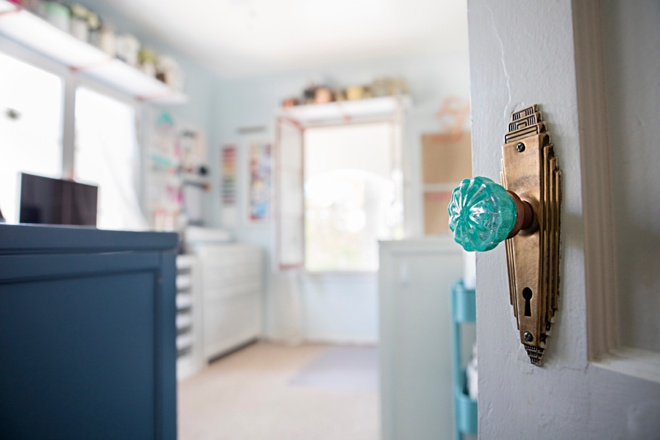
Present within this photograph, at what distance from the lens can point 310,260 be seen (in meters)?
4.62

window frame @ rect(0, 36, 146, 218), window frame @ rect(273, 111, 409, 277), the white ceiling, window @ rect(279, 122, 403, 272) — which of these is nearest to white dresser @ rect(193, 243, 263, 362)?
window frame @ rect(273, 111, 409, 277)

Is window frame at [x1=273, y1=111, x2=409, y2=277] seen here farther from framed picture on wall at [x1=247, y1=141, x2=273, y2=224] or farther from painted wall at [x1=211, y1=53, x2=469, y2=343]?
framed picture on wall at [x1=247, y1=141, x2=273, y2=224]

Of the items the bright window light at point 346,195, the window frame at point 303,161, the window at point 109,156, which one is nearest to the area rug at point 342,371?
the window frame at point 303,161

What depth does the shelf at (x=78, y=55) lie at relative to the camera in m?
2.20

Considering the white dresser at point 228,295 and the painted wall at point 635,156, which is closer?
the painted wall at point 635,156

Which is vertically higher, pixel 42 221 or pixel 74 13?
pixel 74 13

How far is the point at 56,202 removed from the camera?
99 cm

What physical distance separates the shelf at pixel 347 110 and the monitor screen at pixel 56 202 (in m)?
2.98

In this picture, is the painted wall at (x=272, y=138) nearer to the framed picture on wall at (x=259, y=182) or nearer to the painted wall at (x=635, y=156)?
the framed picture on wall at (x=259, y=182)

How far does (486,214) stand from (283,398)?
249 centimetres

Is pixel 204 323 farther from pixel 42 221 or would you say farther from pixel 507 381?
pixel 507 381

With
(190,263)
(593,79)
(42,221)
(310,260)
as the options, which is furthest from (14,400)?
(310,260)

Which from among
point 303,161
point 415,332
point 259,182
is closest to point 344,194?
point 303,161

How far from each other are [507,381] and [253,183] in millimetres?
3991
